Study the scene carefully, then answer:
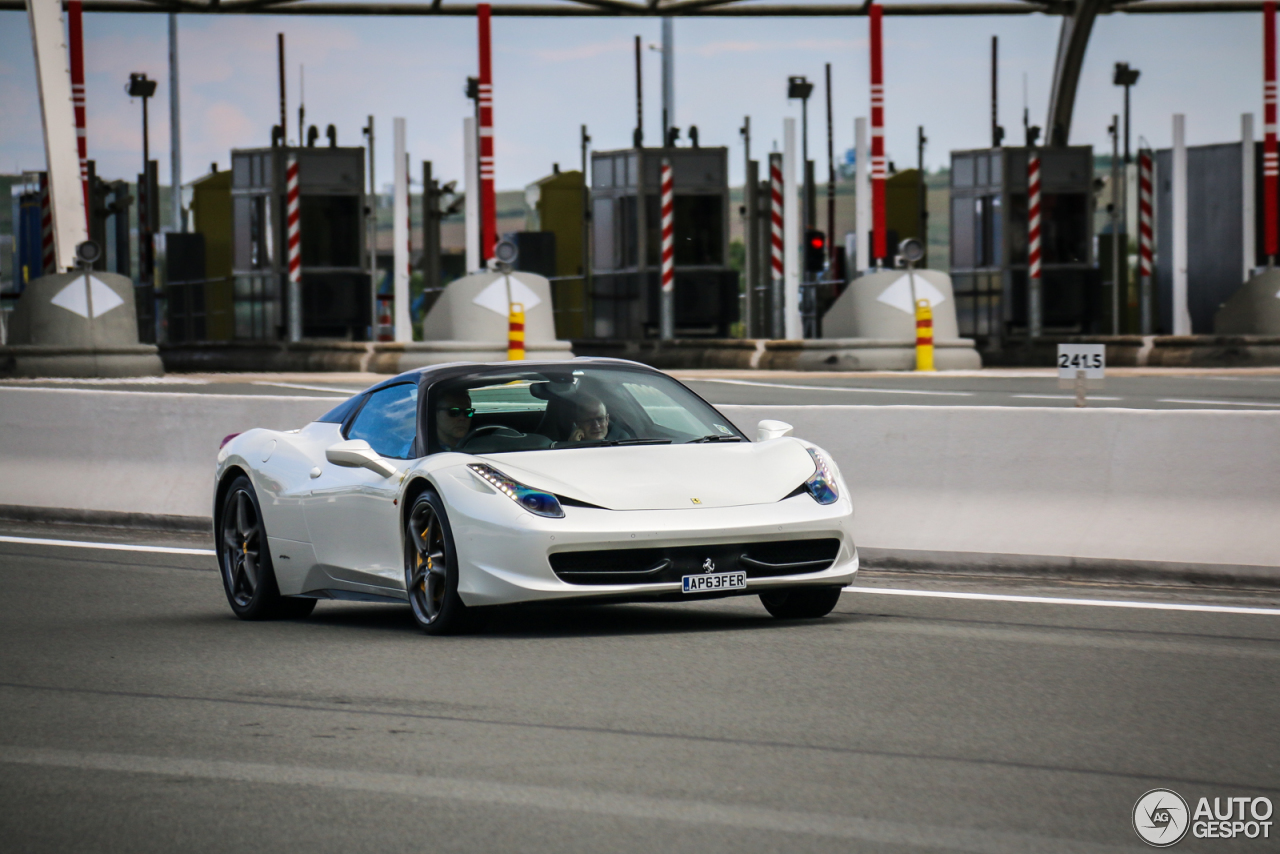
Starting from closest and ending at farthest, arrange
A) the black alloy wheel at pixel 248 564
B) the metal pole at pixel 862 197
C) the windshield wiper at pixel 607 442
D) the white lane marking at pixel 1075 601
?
1. the windshield wiper at pixel 607 442
2. the white lane marking at pixel 1075 601
3. the black alloy wheel at pixel 248 564
4. the metal pole at pixel 862 197

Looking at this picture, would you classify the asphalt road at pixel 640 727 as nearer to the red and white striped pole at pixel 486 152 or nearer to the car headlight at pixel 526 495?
the car headlight at pixel 526 495

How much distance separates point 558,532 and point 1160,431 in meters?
3.96

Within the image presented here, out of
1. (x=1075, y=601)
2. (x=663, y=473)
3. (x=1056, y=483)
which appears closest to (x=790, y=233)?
(x=1056, y=483)

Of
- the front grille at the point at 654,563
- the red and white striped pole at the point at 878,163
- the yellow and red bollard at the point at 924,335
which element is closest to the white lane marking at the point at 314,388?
the yellow and red bollard at the point at 924,335

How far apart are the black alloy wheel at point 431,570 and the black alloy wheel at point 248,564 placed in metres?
1.15

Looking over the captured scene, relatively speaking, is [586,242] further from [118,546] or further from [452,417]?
[452,417]

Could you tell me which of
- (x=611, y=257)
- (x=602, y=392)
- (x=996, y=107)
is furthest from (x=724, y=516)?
(x=996, y=107)

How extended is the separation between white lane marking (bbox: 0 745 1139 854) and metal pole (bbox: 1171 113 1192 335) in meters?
27.0

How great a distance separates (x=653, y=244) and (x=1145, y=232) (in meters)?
8.09

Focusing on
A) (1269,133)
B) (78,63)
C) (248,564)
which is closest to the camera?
(248,564)

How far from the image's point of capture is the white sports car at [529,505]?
8.25 m

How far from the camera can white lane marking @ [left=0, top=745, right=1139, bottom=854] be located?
16.2 feet

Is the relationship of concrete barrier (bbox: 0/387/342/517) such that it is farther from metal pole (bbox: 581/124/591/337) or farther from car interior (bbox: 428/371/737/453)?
metal pole (bbox: 581/124/591/337)

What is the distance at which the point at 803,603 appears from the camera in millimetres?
9023
